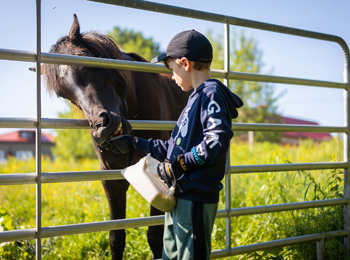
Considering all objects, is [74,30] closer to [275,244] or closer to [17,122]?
[17,122]

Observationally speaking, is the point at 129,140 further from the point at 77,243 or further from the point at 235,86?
the point at 235,86

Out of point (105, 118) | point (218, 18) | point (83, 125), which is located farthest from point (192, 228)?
point (218, 18)

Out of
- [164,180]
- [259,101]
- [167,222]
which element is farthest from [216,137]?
[259,101]

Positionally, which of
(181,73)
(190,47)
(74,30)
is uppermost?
(74,30)

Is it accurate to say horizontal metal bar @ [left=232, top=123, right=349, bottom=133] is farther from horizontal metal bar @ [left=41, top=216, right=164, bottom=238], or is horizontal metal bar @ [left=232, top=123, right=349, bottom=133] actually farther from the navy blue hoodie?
the navy blue hoodie

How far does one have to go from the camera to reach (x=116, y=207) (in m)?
3.17

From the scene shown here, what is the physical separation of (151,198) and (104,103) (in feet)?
2.64

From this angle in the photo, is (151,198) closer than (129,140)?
Yes

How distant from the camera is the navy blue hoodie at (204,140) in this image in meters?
1.66

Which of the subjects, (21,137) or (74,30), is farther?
(21,137)

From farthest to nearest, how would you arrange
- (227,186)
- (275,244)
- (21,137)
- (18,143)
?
(21,137)
(18,143)
(275,244)
(227,186)

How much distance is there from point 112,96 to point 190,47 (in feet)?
2.44

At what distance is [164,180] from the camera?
69.1 inches

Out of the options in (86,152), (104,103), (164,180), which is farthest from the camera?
(86,152)
